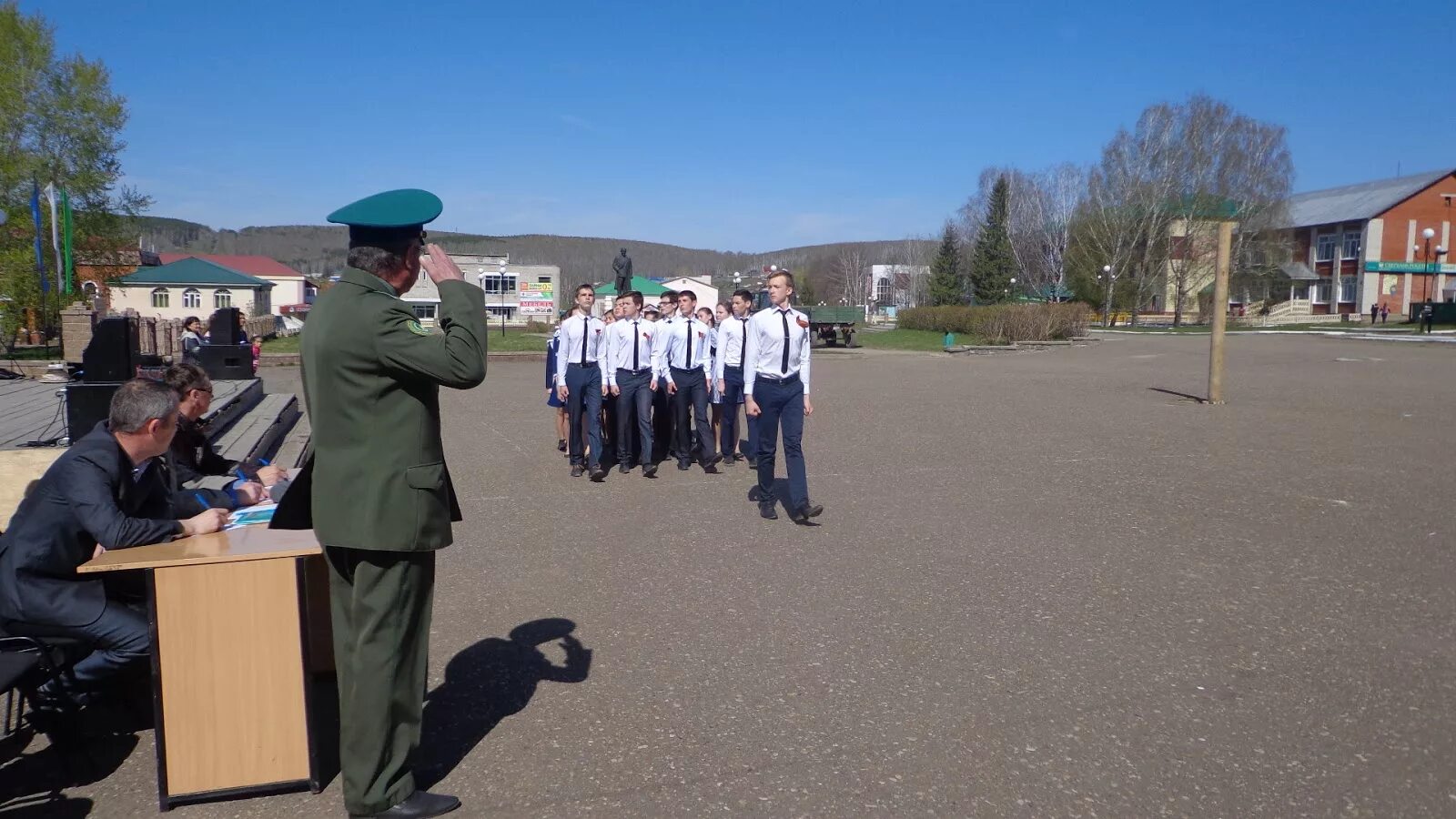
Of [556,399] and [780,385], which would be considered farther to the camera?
[556,399]

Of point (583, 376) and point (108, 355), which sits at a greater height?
point (108, 355)

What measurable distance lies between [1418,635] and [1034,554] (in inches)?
85.5

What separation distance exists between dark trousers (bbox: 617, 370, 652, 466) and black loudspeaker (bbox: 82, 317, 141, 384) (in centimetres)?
427

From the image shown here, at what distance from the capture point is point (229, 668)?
3.42 m

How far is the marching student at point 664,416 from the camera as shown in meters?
10.8

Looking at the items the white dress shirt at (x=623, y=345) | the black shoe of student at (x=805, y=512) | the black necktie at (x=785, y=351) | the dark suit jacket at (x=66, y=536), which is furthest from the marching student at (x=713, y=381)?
the dark suit jacket at (x=66, y=536)

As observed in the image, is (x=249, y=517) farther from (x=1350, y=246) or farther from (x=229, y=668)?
(x=1350, y=246)

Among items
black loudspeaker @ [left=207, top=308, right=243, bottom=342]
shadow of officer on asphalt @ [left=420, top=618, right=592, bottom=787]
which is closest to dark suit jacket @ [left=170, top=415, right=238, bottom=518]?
shadow of officer on asphalt @ [left=420, top=618, right=592, bottom=787]

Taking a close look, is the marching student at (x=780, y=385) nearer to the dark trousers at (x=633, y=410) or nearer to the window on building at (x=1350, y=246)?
the dark trousers at (x=633, y=410)

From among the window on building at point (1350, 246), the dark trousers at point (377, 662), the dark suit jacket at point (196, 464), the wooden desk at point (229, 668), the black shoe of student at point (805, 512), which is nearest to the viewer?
the dark trousers at point (377, 662)

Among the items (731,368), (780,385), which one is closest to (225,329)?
(731,368)

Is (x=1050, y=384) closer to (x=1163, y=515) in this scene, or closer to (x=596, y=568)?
(x=1163, y=515)

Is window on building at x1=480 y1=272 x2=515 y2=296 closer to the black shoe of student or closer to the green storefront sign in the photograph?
the green storefront sign

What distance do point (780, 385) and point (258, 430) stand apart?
6704 millimetres
